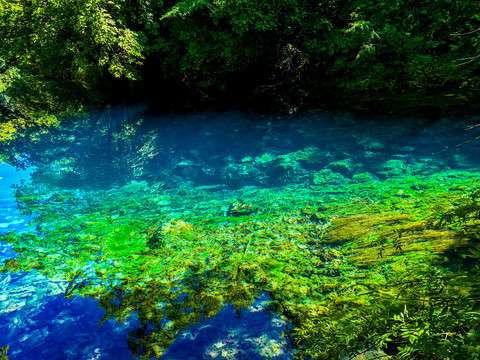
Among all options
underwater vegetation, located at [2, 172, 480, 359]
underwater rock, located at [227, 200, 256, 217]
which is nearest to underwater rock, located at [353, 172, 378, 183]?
underwater vegetation, located at [2, 172, 480, 359]

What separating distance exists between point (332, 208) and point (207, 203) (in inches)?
106

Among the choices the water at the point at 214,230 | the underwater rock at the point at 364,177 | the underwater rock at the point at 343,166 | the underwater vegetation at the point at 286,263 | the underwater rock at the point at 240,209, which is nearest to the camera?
the underwater vegetation at the point at 286,263

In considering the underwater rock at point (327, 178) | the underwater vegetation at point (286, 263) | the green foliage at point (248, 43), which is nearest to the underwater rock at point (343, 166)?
the underwater rock at point (327, 178)

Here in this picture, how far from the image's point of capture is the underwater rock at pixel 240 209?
546 cm

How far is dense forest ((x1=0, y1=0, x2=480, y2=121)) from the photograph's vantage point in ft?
33.6

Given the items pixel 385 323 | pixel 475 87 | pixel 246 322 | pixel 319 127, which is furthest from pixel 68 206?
pixel 475 87

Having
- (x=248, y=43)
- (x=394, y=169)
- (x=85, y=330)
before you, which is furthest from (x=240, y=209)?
(x=248, y=43)

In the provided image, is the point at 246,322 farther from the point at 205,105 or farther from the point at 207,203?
the point at 205,105

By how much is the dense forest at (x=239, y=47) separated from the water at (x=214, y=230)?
10.9 feet

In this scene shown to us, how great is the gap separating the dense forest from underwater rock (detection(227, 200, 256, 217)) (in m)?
7.07

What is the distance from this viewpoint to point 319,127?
9.30 meters

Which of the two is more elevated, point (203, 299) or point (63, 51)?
point (63, 51)

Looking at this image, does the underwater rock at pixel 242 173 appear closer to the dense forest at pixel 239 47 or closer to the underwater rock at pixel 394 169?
the underwater rock at pixel 394 169

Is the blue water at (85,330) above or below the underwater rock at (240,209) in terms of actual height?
below
